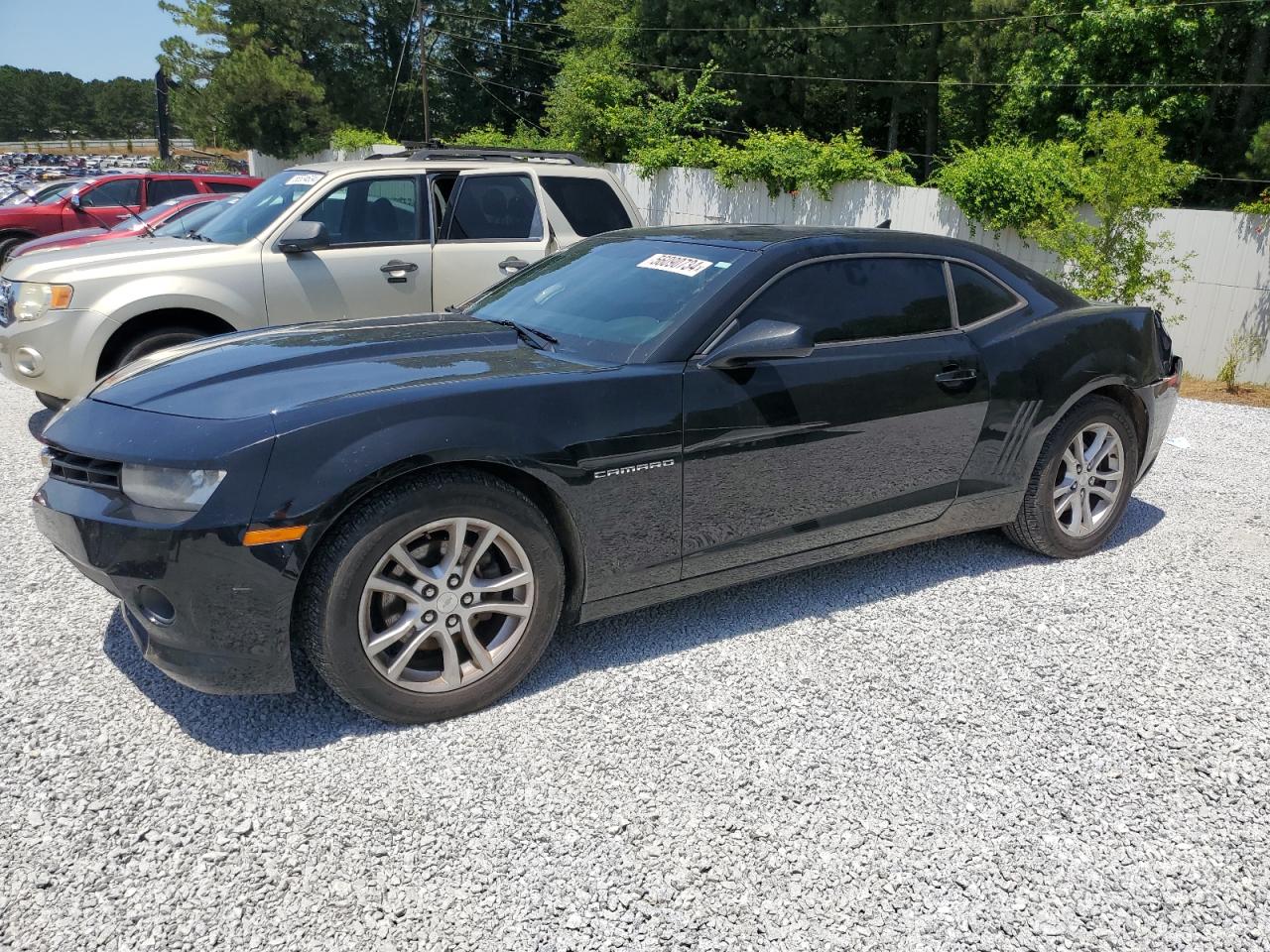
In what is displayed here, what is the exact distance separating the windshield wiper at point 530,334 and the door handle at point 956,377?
5.27ft

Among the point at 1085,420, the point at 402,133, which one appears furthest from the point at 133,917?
the point at 402,133

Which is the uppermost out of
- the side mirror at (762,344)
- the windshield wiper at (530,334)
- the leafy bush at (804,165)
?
the leafy bush at (804,165)

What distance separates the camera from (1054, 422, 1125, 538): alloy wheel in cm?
454

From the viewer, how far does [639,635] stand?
377cm

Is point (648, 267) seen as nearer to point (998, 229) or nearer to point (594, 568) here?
point (594, 568)

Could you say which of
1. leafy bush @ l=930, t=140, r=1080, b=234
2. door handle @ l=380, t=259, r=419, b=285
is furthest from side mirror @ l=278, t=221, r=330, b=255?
leafy bush @ l=930, t=140, r=1080, b=234

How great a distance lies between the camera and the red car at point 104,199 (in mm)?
14531

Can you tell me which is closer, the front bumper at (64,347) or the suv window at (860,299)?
the suv window at (860,299)

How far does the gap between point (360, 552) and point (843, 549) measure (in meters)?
1.99

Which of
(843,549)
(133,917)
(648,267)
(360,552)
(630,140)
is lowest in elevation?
(133,917)

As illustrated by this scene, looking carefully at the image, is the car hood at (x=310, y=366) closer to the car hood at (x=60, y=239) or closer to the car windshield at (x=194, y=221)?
the car windshield at (x=194, y=221)

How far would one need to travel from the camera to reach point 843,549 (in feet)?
12.8

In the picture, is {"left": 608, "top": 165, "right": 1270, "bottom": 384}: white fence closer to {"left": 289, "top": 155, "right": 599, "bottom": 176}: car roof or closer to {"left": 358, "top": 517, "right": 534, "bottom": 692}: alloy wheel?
{"left": 289, "top": 155, "right": 599, "bottom": 176}: car roof

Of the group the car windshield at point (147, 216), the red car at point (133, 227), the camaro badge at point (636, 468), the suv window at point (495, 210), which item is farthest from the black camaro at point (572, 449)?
the car windshield at point (147, 216)
